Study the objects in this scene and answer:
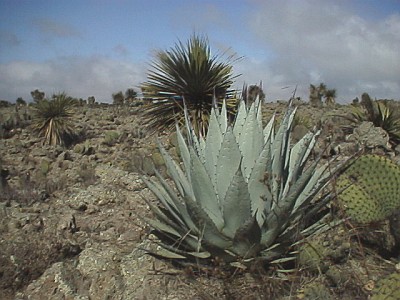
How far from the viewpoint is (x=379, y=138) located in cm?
838

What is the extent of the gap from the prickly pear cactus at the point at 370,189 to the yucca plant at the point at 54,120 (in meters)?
13.1

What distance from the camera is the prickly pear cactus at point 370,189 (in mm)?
Result: 4555

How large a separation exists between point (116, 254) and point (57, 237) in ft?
2.76


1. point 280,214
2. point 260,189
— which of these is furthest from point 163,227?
point 280,214

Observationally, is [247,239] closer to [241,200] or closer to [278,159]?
[241,200]

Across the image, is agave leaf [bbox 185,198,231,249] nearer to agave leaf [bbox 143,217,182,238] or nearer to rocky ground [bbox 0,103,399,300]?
rocky ground [bbox 0,103,399,300]

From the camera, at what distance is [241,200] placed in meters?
3.94

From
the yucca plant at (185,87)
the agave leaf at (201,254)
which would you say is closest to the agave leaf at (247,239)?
the agave leaf at (201,254)

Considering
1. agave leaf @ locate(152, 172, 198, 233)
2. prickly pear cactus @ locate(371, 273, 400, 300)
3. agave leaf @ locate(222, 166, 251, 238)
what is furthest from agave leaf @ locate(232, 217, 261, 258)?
prickly pear cactus @ locate(371, 273, 400, 300)

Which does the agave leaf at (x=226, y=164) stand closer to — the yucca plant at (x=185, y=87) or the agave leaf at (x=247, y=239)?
the agave leaf at (x=247, y=239)

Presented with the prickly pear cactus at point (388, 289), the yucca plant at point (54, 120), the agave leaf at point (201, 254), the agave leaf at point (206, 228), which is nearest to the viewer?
the prickly pear cactus at point (388, 289)

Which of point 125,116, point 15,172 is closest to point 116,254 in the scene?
point 15,172

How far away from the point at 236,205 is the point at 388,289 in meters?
1.29

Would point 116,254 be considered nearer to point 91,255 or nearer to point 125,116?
point 91,255
